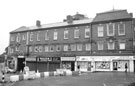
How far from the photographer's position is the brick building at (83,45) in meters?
34.0

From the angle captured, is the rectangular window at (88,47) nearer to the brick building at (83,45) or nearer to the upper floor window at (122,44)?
the brick building at (83,45)

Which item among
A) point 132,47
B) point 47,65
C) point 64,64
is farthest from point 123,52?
point 47,65

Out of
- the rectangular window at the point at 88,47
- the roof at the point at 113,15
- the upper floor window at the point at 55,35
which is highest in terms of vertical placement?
the roof at the point at 113,15

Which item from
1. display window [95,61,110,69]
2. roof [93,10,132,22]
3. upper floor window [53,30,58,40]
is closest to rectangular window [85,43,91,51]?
display window [95,61,110,69]

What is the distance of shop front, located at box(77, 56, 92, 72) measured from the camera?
1470 inches

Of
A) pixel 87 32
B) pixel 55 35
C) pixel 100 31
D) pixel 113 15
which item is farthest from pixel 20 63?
pixel 113 15

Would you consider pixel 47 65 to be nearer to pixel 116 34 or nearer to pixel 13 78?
pixel 116 34

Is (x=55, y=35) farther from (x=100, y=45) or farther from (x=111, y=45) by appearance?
(x=111, y=45)

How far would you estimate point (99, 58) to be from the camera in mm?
35594

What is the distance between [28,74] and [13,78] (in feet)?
8.34

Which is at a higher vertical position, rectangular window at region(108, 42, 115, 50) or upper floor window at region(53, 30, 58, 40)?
upper floor window at region(53, 30, 58, 40)

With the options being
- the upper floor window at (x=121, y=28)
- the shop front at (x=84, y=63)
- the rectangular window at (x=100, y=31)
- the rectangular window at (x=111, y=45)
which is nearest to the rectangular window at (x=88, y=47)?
the shop front at (x=84, y=63)

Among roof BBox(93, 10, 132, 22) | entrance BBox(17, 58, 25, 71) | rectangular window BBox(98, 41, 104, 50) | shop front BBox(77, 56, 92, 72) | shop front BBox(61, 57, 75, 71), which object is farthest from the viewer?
entrance BBox(17, 58, 25, 71)

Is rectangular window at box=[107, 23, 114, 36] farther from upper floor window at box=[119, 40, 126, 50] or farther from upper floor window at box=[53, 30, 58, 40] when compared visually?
upper floor window at box=[53, 30, 58, 40]
